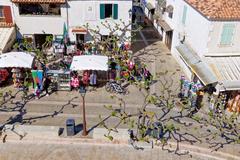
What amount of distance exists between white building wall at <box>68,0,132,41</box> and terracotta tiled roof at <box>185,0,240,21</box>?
7.78 metres

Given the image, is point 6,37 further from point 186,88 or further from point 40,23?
point 186,88

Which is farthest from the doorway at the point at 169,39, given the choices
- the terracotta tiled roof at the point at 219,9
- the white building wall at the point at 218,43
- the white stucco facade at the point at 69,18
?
the white building wall at the point at 218,43

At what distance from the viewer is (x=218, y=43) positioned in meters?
25.3

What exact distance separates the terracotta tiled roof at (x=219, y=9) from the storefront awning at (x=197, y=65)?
380cm

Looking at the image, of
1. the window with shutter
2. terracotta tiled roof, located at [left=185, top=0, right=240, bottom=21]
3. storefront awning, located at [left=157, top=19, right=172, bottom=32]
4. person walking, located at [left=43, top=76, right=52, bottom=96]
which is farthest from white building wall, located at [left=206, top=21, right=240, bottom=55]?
person walking, located at [left=43, top=76, right=52, bottom=96]

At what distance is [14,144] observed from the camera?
21734 mm

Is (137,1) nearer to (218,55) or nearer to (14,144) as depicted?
(218,55)

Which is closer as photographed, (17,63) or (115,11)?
(17,63)

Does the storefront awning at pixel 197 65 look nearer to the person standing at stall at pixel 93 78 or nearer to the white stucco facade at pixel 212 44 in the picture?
the white stucco facade at pixel 212 44

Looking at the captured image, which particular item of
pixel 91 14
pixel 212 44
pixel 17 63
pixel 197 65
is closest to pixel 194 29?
pixel 212 44

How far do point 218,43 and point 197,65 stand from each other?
238cm

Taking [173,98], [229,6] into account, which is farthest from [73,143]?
[229,6]

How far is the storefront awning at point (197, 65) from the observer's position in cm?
2461

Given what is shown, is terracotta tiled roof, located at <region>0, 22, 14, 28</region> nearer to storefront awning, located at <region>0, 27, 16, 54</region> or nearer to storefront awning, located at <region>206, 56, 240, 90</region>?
storefront awning, located at <region>0, 27, 16, 54</region>
